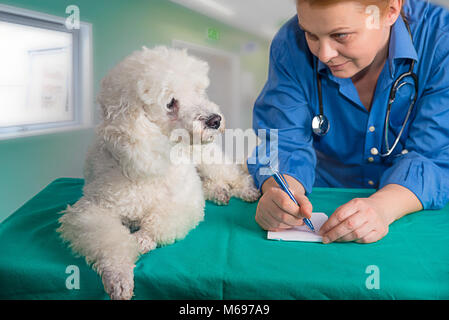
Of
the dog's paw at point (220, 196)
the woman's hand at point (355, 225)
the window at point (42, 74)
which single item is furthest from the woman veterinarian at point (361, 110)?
the window at point (42, 74)

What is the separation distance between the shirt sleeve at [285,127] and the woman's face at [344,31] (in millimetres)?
170

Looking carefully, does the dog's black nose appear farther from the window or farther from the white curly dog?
the window

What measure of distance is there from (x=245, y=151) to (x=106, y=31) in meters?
0.73

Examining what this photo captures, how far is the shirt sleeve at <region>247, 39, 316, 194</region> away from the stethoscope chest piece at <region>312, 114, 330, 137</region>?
37 mm

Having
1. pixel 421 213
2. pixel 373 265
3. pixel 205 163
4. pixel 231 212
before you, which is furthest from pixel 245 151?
pixel 373 265

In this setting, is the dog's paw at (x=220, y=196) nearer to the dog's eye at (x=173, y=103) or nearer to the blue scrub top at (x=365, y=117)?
the blue scrub top at (x=365, y=117)

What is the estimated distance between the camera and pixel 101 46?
1.20 m

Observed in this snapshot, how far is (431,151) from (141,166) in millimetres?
756

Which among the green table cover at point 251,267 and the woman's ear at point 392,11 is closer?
the green table cover at point 251,267

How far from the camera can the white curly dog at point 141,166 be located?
2.30ft

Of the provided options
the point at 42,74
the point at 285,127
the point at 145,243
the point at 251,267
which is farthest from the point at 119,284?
the point at 42,74

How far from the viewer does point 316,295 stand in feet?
1.91

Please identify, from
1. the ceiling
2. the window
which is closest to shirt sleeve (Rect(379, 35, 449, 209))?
the ceiling

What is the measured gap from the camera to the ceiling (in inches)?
48.4
